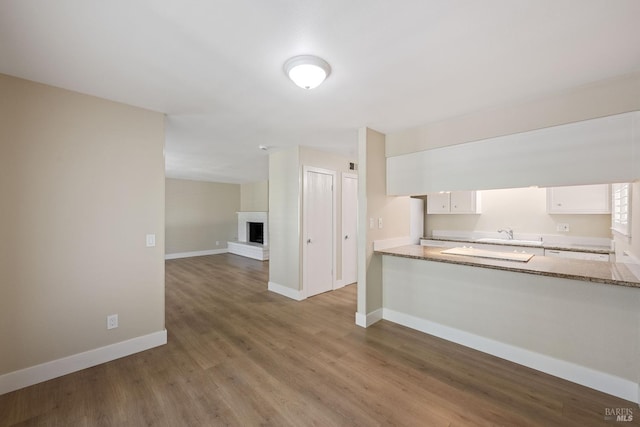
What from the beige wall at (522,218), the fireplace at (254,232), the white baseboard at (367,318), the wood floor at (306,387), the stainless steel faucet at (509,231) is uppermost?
the beige wall at (522,218)

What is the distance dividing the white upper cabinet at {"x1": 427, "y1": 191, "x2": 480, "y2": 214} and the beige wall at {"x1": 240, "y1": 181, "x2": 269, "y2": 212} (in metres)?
5.11

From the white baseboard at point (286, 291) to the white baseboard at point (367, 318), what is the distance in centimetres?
118

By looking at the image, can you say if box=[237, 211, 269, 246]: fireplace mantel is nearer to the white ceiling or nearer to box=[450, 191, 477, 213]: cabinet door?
box=[450, 191, 477, 213]: cabinet door

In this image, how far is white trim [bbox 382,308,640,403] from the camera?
77.9 inches

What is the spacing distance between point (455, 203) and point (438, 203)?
285 mm

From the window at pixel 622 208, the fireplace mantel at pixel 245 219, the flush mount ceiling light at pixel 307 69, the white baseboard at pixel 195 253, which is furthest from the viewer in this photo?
the fireplace mantel at pixel 245 219

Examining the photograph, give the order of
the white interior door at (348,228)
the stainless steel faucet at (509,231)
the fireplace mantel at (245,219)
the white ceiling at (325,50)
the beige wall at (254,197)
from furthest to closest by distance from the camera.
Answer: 1. the beige wall at (254,197)
2. the fireplace mantel at (245,219)
3. the white interior door at (348,228)
4. the stainless steel faucet at (509,231)
5. the white ceiling at (325,50)

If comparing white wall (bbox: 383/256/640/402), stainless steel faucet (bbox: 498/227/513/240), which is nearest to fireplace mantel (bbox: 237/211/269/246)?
white wall (bbox: 383/256/640/402)

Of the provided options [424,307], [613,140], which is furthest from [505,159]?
[424,307]

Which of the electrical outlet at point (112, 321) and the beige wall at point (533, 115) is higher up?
the beige wall at point (533, 115)

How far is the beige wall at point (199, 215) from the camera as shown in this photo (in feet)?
25.5

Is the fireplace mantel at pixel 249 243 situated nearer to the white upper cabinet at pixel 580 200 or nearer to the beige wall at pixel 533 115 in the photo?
the beige wall at pixel 533 115

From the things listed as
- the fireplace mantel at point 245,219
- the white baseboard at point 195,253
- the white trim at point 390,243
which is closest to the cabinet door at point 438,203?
the white trim at point 390,243

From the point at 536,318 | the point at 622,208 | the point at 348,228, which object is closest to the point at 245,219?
the point at 348,228
